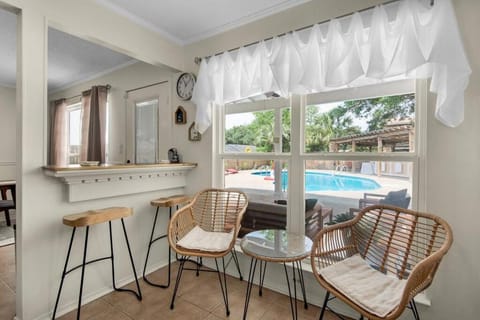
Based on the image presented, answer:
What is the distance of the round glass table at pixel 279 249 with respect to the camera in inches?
60.4

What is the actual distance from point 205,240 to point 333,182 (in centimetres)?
112

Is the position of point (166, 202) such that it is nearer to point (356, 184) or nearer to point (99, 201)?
point (99, 201)

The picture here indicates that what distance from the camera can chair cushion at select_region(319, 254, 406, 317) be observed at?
1137 mm

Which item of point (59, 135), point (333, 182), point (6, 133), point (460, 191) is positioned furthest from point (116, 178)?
point (6, 133)

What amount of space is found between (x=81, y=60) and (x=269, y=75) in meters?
2.73

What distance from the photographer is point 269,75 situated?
6.43ft

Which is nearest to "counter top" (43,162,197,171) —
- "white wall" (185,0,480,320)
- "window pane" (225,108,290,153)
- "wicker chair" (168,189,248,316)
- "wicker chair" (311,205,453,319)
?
"wicker chair" (168,189,248,316)

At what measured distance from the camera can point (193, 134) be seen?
2.54m

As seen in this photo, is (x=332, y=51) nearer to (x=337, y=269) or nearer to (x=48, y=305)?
(x=337, y=269)

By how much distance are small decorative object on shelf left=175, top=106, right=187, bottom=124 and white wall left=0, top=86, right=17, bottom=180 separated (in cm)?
396

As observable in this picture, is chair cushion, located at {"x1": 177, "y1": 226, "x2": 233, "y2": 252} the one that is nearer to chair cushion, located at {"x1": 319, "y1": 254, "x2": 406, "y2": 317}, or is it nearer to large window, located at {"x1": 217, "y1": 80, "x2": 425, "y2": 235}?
large window, located at {"x1": 217, "y1": 80, "x2": 425, "y2": 235}

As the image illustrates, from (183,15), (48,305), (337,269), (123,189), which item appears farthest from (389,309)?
(183,15)

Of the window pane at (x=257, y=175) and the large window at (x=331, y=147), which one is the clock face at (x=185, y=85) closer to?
the large window at (x=331, y=147)

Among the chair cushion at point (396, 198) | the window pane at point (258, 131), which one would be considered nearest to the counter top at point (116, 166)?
the window pane at point (258, 131)
